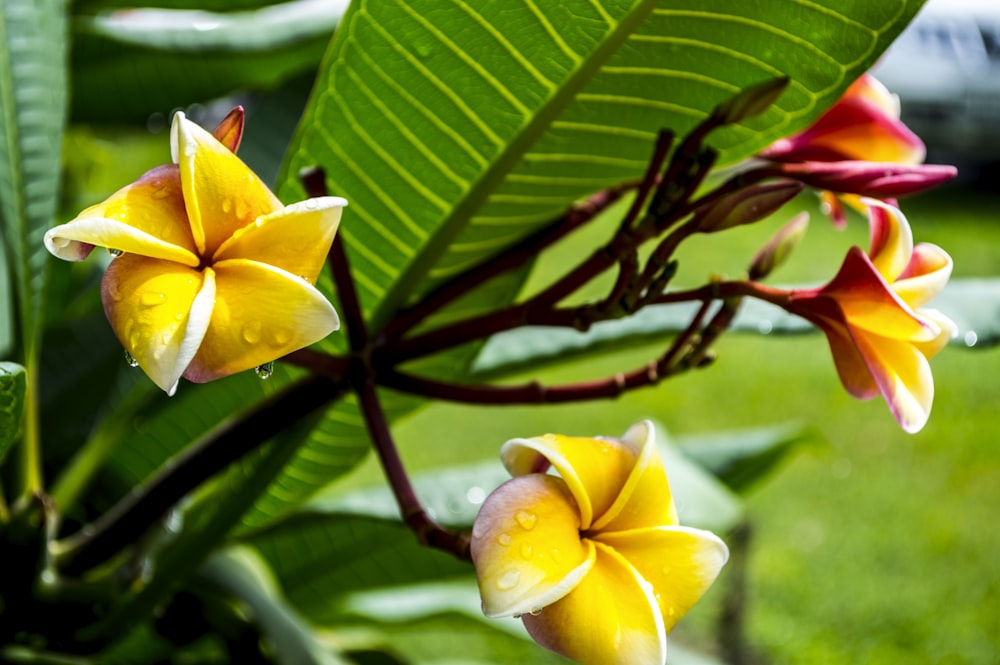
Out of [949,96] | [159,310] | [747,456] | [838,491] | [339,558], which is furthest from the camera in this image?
[949,96]

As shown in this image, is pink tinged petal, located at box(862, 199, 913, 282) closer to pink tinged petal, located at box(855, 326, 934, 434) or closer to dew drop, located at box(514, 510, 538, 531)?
pink tinged petal, located at box(855, 326, 934, 434)

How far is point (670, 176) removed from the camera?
0.44 m

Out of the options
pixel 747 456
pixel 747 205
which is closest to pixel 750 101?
pixel 747 205

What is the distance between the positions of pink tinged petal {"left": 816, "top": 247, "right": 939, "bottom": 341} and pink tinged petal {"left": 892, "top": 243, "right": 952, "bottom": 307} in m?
0.01

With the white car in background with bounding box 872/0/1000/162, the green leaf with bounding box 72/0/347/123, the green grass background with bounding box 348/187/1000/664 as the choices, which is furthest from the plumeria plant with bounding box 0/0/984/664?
the white car in background with bounding box 872/0/1000/162

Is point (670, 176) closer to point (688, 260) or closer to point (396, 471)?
point (396, 471)

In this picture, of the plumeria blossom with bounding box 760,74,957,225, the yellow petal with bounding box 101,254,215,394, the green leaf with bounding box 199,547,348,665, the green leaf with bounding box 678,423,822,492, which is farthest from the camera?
the green leaf with bounding box 678,423,822,492

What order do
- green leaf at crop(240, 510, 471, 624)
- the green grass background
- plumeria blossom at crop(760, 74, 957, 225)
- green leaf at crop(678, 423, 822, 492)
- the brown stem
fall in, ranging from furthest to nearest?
the green grass background → green leaf at crop(678, 423, 822, 492) → green leaf at crop(240, 510, 471, 624) → plumeria blossom at crop(760, 74, 957, 225) → the brown stem

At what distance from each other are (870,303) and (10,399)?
32 cm

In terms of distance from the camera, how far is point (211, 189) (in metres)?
0.34

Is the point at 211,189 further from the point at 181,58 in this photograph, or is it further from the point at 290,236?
the point at 181,58

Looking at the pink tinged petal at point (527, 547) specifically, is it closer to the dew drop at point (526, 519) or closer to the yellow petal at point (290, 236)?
the dew drop at point (526, 519)

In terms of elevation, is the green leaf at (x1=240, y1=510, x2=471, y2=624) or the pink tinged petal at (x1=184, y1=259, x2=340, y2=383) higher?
the pink tinged petal at (x1=184, y1=259, x2=340, y2=383)

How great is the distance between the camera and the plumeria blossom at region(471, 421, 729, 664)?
34 cm
